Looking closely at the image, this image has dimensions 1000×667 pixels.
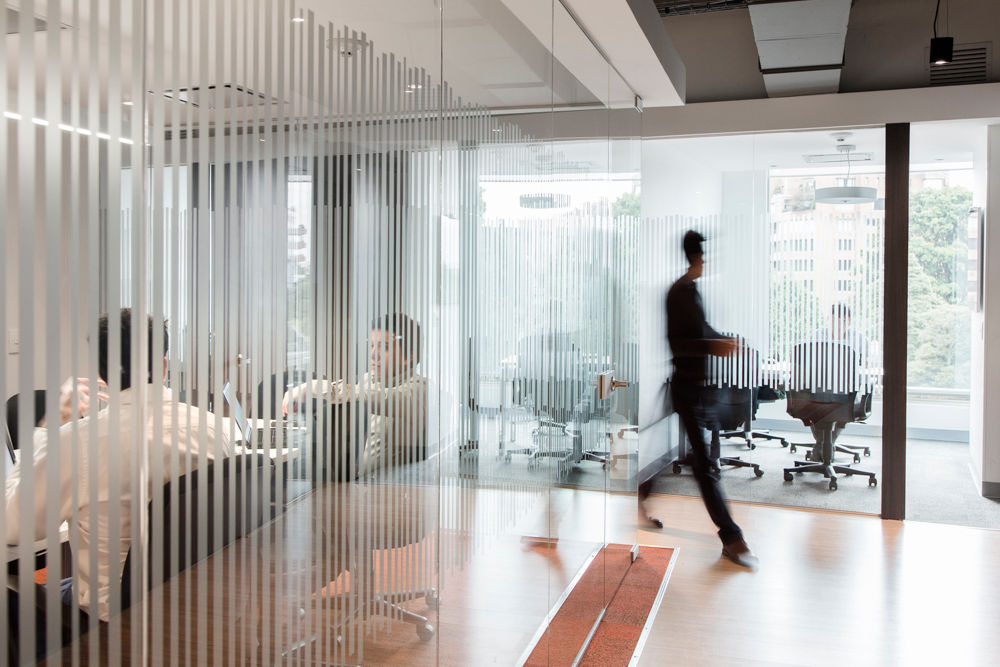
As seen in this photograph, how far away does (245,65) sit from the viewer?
1.24 metres

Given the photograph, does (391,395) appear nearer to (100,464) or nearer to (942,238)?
(100,464)

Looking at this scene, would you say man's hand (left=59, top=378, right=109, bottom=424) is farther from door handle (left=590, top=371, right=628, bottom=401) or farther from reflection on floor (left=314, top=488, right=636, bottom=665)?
door handle (left=590, top=371, right=628, bottom=401)

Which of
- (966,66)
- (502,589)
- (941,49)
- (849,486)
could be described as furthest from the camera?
(849,486)

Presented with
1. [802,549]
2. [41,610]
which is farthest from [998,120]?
[41,610]

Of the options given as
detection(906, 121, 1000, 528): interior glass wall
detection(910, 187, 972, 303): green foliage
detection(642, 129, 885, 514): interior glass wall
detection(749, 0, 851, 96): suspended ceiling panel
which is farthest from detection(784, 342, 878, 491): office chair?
detection(749, 0, 851, 96): suspended ceiling panel

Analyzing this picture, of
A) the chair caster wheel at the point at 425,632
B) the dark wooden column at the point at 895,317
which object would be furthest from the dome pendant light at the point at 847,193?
the chair caster wheel at the point at 425,632

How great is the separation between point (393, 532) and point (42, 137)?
1.14 m

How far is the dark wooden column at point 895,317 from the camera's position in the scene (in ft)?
18.1

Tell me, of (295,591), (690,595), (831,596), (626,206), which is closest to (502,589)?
(295,591)

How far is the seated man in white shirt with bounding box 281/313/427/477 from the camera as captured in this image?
164 cm

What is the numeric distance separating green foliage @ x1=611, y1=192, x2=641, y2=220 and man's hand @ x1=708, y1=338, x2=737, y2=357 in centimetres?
158

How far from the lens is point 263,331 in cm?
129

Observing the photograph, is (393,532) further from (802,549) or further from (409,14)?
(802,549)

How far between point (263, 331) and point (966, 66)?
5670 mm
